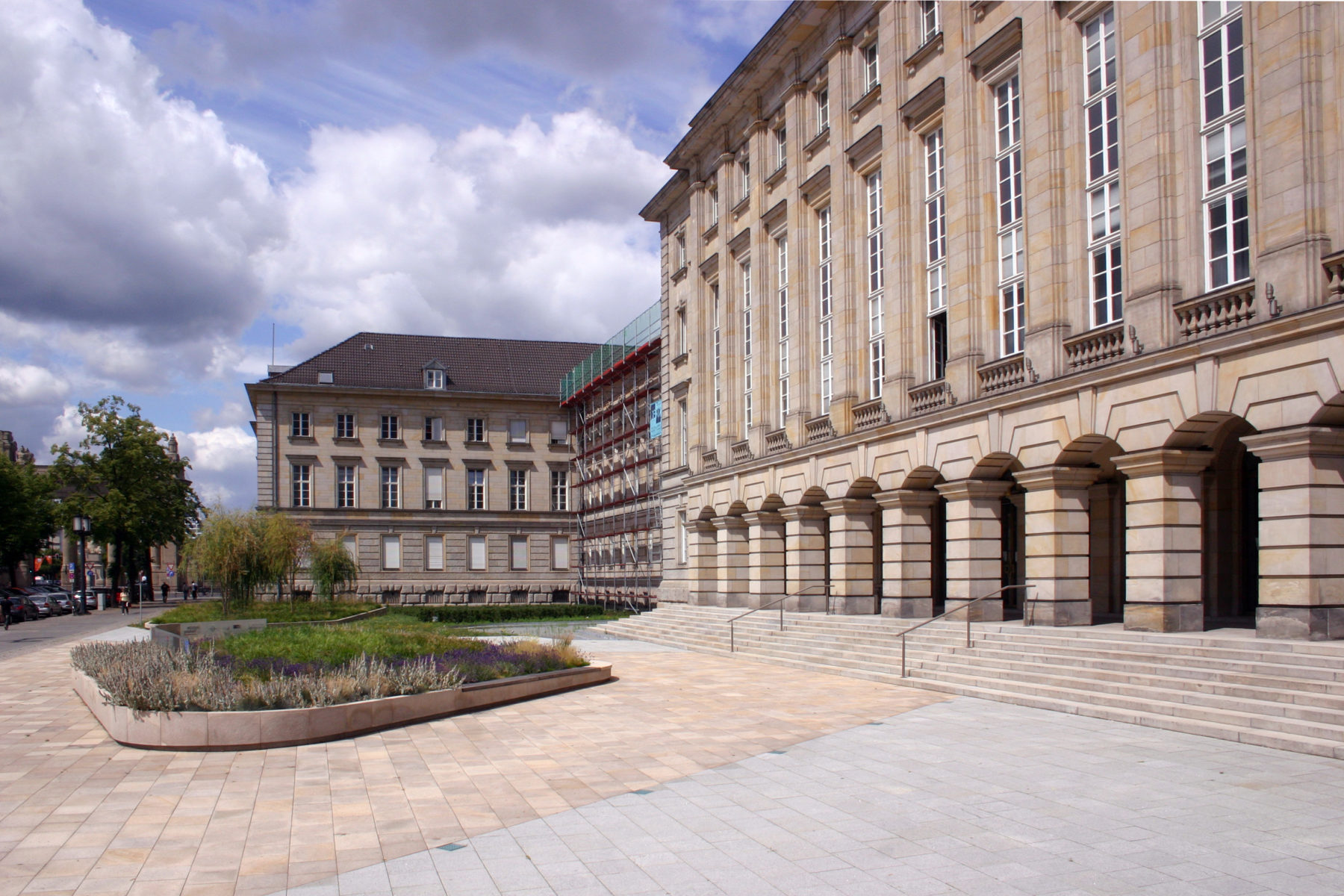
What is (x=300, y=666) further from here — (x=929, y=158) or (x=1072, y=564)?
(x=929, y=158)

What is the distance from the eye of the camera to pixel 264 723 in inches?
504

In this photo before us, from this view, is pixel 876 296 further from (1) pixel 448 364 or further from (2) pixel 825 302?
(1) pixel 448 364

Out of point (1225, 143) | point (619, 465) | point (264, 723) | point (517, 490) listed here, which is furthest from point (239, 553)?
point (1225, 143)

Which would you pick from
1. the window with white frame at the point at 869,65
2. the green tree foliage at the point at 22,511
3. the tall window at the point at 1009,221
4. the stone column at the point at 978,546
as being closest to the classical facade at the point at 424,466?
the green tree foliage at the point at 22,511

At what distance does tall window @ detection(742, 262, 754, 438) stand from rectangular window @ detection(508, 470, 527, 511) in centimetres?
3237

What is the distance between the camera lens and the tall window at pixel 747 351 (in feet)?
119

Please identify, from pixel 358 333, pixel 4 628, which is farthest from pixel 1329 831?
pixel 358 333

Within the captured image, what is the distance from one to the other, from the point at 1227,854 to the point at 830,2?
26.8 m

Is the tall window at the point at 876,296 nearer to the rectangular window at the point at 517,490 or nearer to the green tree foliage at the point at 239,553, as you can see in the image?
the green tree foliage at the point at 239,553

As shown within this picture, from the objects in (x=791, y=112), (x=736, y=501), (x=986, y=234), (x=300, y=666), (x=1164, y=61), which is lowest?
(x=300, y=666)

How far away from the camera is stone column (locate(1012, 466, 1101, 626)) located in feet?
65.7

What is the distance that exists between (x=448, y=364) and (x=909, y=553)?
4767 cm

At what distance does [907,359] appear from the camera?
25.7 meters

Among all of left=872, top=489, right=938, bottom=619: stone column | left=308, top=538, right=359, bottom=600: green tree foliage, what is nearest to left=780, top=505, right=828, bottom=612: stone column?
left=872, top=489, right=938, bottom=619: stone column
